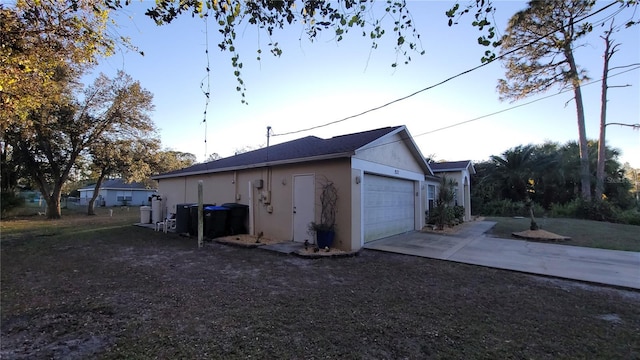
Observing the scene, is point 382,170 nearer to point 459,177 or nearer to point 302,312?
point 302,312

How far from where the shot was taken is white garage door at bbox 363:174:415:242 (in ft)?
27.7

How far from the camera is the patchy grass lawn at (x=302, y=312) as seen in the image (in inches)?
111

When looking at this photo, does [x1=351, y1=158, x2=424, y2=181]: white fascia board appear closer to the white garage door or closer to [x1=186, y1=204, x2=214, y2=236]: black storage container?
the white garage door

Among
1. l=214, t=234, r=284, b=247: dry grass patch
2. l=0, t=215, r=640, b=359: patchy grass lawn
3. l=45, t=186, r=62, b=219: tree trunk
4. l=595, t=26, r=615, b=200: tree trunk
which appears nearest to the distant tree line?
l=595, t=26, r=615, b=200: tree trunk

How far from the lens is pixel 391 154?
31.4 feet

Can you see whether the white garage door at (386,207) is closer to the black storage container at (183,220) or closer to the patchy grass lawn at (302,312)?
the patchy grass lawn at (302,312)

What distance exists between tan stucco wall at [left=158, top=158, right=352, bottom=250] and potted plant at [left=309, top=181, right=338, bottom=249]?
128 mm

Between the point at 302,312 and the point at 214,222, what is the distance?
21.6 feet

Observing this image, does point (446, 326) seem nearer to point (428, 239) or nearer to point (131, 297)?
point (131, 297)

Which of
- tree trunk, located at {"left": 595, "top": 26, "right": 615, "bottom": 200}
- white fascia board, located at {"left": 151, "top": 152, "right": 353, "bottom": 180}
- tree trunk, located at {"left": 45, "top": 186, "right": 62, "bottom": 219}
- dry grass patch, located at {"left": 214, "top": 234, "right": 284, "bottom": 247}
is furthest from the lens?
tree trunk, located at {"left": 45, "top": 186, "right": 62, "bottom": 219}

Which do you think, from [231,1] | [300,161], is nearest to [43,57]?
[231,1]

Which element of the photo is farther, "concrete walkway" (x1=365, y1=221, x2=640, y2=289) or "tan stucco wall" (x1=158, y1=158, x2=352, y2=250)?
"tan stucco wall" (x1=158, y1=158, x2=352, y2=250)

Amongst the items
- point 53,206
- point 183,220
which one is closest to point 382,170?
point 183,220

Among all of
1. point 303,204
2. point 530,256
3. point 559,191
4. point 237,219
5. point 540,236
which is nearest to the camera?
point 530,256
